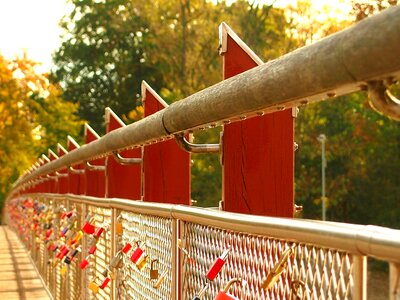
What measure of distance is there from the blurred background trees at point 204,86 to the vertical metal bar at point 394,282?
117ft

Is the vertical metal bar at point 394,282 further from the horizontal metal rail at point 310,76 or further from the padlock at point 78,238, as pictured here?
the padlock at point 78,238

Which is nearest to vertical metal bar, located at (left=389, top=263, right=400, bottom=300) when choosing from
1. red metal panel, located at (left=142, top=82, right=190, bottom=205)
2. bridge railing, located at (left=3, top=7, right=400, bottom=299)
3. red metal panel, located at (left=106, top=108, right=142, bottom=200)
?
bridge railing, located at (left=3, top=7, right=400, bottom=299)

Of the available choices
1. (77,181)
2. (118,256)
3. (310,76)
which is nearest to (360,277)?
(310,76)

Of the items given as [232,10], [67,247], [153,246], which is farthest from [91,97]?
[153,246]

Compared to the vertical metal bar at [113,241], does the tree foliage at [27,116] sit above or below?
above

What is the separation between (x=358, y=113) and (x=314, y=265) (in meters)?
51.3

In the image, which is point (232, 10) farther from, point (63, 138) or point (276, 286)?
point (276, 286)

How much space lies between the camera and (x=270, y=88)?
3.15 meters

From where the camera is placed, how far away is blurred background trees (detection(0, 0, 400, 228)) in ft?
161

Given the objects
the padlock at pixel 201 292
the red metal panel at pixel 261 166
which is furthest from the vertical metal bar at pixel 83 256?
the padlock at pixel 201 292

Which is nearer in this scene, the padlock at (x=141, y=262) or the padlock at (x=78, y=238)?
the padlock at (x=141, y=262)

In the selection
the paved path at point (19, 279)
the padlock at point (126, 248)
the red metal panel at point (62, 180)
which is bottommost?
the paved path at point (19, 279)

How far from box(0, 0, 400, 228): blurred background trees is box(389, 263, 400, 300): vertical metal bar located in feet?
117

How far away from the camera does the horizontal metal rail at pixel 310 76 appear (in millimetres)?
2373
